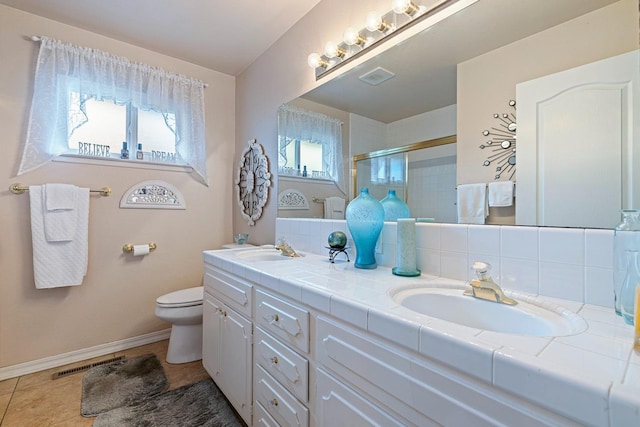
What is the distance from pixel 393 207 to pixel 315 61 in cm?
105

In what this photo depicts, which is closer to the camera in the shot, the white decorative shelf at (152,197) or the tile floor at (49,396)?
the tile floor at (49,396)

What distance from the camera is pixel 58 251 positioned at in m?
1.90

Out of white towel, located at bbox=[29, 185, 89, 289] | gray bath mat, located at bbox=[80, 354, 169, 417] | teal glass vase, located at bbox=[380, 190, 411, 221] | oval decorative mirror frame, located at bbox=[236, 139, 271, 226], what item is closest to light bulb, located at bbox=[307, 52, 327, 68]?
oval decorative mirror frame, located at bbox=[236, 139, 271, 226]

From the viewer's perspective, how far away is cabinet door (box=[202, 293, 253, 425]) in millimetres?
1295

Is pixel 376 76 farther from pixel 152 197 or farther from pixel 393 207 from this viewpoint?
pixel 152 197

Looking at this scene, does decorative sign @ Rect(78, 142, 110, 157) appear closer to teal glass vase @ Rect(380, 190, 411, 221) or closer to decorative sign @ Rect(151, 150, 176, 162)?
decorative sign @ Rect(151, 150, 176, 162)

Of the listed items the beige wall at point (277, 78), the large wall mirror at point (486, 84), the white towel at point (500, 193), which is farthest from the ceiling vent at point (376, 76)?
the white towel at point (500, 193)

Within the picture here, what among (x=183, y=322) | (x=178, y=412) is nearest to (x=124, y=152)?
(x=183, y=322)

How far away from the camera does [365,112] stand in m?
1.59

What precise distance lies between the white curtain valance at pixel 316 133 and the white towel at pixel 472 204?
0.73 meters

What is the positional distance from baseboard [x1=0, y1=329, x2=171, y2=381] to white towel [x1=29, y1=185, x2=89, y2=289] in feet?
1.75

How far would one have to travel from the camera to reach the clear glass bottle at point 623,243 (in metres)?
0.69

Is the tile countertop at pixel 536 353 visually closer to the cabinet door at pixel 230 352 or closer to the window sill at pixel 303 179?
the cabinet door at pixel 230 352

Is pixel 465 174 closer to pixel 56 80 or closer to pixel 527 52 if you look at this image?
pixel 527 52
